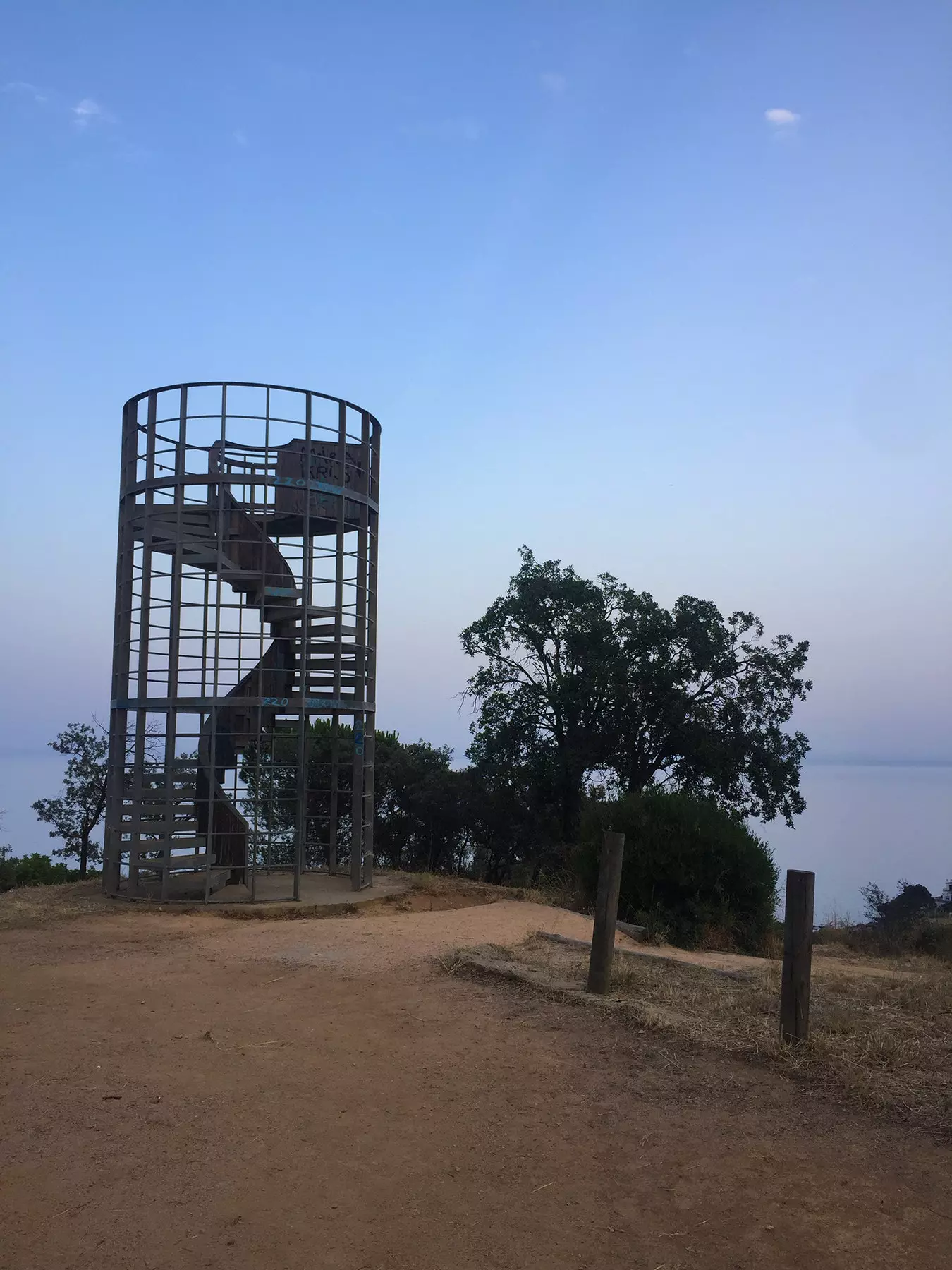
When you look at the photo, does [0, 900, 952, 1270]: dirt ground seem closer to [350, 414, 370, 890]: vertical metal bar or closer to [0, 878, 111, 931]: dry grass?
[0, 878, 111, 931]: dry grass

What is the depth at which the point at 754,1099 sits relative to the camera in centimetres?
616

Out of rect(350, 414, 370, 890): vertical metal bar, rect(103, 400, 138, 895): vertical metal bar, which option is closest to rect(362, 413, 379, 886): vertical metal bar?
rect(350, 414, 370, 890): vertical metal bar

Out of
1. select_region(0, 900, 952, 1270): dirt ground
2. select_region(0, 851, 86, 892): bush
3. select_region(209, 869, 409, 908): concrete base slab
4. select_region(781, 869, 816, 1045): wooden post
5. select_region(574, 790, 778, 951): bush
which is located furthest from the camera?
select_region(0, 851, 86, 892): bush

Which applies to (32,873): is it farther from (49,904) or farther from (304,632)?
(304,632)

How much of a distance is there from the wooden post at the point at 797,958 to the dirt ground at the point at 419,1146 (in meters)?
0.54

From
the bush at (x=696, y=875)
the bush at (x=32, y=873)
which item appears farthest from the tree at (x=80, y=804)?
the bush at (x=696, y=875)

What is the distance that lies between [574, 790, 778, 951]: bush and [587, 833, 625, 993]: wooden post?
16.5 ft

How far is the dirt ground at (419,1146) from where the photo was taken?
4.47m

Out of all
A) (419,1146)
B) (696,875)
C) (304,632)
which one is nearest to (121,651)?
(304,632)

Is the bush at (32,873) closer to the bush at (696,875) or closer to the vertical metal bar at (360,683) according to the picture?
the vertical metal bar at (360,683)

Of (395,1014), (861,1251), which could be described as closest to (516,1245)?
(861,1251)

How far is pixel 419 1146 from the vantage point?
553 cm

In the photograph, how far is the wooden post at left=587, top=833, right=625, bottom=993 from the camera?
342 inches

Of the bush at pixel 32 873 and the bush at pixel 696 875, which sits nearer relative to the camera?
the bush at pixel 696 875
